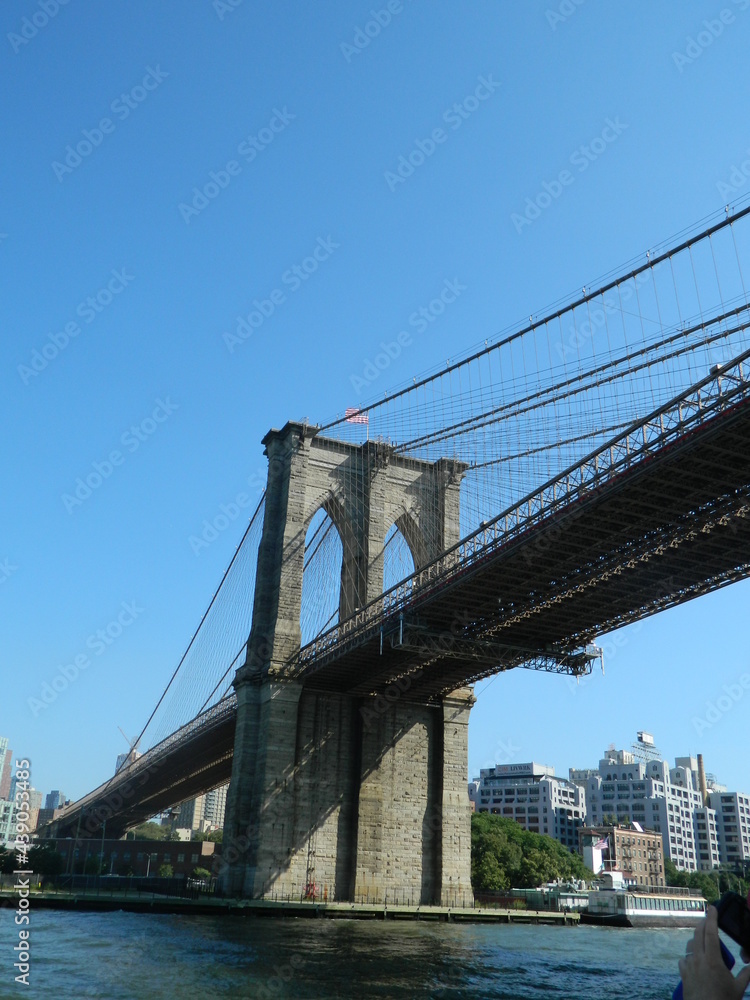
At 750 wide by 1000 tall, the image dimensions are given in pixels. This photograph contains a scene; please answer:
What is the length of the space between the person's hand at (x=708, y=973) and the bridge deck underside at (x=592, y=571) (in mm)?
20642

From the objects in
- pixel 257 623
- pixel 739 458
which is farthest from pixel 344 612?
pixel 739 458

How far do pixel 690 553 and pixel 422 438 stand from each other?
707 inches

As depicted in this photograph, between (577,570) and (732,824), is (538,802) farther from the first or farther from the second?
(577,570)

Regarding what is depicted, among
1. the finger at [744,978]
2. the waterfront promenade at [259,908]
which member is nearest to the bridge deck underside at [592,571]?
the waterfront promenade at [259,908]

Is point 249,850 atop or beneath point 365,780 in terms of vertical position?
beneath

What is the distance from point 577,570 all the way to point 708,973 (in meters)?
29.0

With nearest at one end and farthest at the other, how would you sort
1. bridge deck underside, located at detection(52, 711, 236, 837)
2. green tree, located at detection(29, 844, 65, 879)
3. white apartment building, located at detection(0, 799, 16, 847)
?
bridge deck underside, located at detection(52, 711, 236, 837) < green tree, located at detection(29, 844, 65, 879) < white apartment building, located at detection(0, 799, 16, 847)

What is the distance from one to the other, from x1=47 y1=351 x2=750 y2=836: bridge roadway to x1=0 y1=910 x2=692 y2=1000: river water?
1028cm

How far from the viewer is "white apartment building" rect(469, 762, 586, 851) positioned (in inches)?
5002

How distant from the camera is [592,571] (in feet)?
100

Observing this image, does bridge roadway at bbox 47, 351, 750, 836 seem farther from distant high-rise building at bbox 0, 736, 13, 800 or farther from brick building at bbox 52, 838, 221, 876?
brick building at bbox 52, 838, 221, 876

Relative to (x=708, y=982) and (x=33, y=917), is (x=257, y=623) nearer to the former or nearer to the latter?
(x=33, y=917)

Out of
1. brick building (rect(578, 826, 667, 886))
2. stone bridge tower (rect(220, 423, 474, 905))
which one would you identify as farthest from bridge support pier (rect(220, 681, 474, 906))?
brick building (rect(578, 826, 667, 886))

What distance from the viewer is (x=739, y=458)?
79.1ft
